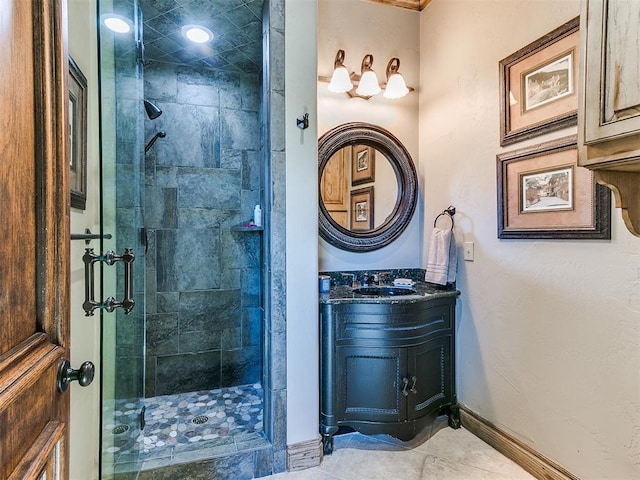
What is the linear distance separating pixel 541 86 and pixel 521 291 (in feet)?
3.48

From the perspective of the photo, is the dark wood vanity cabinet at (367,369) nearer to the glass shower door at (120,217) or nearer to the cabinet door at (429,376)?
the cabinet door at (429,376)

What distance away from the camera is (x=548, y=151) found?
1770mm

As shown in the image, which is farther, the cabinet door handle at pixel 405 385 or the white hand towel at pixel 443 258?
the white hand towel at pixel 443 258

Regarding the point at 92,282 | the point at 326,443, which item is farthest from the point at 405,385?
the point at 92,282

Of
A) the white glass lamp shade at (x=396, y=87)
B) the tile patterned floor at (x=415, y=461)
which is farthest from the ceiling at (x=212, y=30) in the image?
the tile patterned floor at (x=415, y=461)

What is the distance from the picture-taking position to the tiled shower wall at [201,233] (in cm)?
261

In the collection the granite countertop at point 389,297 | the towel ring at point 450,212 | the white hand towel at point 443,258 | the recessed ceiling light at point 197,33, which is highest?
the recessed ceiling light at point 197,33

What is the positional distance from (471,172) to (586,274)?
0.90m

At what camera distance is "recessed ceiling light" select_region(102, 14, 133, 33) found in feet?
4.61

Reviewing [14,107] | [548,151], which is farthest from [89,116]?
[548,151]

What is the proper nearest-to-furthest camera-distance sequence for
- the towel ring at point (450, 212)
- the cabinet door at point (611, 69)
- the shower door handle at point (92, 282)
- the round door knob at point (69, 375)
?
the round door knob at point (69, 375)
the cabinet door at point (611, 69)
the shower door handle at point (92, 282)
the towel ring at point (450, 212)

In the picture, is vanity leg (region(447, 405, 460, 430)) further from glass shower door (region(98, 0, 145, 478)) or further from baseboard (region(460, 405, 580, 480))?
glass shower door (region(98, 0, 145, 478))

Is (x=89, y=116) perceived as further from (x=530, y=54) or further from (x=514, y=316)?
(x=514, y=316)

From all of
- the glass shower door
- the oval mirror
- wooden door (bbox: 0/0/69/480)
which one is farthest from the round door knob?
the oval mirror
